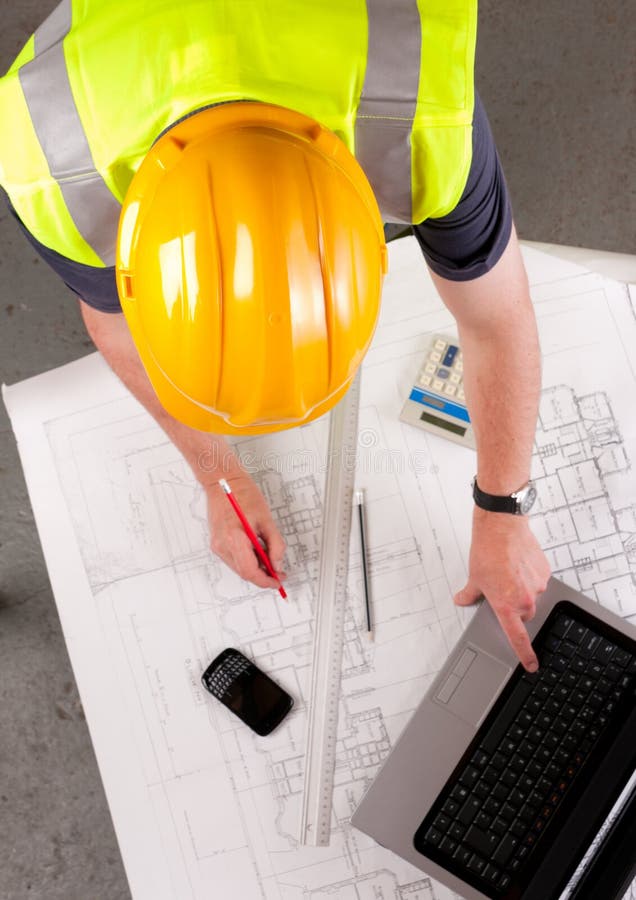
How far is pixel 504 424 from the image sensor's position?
1131mm

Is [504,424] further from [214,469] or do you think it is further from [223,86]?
[223,86]

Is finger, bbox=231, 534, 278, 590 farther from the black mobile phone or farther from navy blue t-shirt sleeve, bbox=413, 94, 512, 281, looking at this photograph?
navy blue t-shirt sleeve, bbox=413, 94, 512, 281

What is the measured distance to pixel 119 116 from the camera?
75 centimetres

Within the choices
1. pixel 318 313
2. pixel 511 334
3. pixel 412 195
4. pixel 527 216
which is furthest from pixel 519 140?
pixel 318 313

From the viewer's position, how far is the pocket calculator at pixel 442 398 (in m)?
1.24

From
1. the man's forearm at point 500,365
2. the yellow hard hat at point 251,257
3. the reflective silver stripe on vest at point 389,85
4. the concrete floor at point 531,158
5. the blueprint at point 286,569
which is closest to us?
the yellow hard hat at point 251,257

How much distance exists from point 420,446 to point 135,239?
0.71 meters

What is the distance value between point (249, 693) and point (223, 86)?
2.89 ft

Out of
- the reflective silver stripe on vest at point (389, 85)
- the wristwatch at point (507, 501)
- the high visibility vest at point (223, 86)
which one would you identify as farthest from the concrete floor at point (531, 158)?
the reflective silver stripe on vest at point (389, 85)

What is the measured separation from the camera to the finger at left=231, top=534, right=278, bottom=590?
1.20 metres

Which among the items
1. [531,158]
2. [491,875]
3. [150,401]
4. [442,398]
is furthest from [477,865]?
[531,158]

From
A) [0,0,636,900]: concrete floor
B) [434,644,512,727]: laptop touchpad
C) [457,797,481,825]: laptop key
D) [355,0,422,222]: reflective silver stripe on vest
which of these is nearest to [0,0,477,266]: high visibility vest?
[355,0,422,222]: reflective silver stripe on vest

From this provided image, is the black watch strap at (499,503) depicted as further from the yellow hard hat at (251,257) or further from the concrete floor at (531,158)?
the concrete floor at (531,158)

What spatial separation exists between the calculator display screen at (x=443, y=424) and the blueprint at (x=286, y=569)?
0.03 metres
